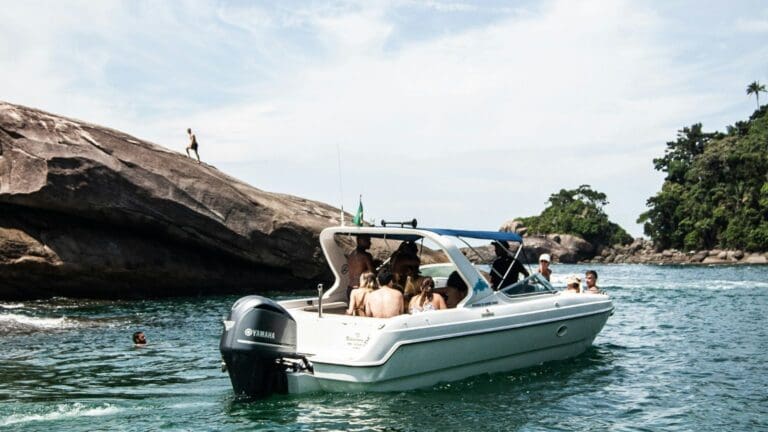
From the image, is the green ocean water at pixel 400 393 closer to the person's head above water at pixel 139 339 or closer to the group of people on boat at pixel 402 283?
the person's head above water at pixel 139 339

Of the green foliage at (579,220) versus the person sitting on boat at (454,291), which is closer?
the person sitting on boat at (454,291)

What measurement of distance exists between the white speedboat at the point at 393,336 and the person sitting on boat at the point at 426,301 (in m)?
0.31

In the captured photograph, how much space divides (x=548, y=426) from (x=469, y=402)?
128cm

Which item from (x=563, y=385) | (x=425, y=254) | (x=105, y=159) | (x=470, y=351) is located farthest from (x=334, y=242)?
(x=425, y=254)

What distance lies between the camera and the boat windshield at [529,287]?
12.2 m

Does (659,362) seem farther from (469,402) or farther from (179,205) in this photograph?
(179,205)

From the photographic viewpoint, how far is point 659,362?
14.0 meters

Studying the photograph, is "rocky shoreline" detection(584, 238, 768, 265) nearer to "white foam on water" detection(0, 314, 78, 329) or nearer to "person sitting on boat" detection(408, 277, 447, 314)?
"white foam on water" detection(0, 314, 78, 329)

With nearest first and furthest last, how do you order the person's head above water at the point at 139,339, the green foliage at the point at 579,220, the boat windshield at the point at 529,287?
the boat windshield at the point at 529,287
the person's head above water at the point at 139,339
the green foliage at the point at 579,220

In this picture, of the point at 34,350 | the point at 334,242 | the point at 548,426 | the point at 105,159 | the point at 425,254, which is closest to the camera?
the point at 548,426

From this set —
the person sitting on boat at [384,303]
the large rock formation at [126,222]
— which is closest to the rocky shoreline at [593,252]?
the large rock formation at [126,222]

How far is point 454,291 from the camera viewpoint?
11984mm

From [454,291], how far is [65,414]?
5.78 metres

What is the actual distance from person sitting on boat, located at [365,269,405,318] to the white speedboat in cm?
40
